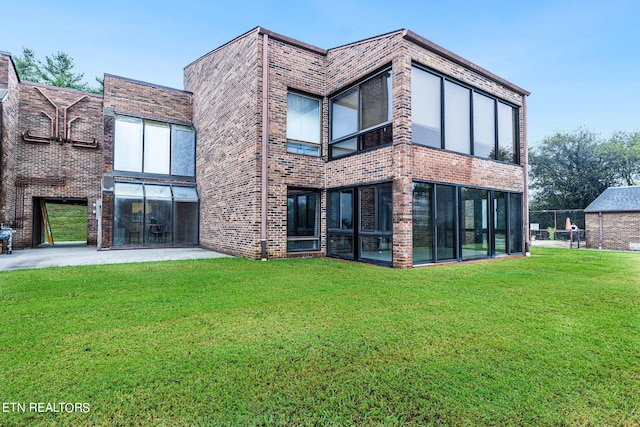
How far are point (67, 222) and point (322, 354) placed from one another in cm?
2299

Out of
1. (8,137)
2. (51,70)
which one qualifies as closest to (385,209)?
(8,137)

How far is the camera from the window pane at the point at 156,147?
40.6ft

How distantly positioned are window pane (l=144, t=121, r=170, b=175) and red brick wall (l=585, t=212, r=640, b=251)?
820 inches

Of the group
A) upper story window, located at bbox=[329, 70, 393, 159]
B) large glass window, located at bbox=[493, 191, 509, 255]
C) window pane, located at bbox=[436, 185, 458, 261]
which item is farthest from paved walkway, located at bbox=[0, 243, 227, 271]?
large glass window, located at bbox=[493, 191, 509, 255]

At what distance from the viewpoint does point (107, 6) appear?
14.9m

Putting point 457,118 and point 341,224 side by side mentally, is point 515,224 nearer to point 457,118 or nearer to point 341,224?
point 457,118

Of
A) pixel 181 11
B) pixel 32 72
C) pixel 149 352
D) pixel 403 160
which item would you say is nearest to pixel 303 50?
pixel 403 160

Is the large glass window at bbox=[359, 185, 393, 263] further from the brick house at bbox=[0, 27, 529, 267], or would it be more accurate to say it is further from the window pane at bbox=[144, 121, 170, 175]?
the window pane at bbox=[144, 121, 170, 175]

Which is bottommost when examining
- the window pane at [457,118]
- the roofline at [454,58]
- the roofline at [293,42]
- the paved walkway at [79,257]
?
the paved walkway at [79,257]

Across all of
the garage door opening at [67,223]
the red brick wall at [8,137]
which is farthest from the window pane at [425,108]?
the garage door opening at [67,223]

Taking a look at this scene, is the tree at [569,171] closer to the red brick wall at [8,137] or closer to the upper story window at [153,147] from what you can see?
the upper story window at [153,147]

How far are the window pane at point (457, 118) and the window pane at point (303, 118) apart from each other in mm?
3736

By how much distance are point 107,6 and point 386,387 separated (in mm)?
20349

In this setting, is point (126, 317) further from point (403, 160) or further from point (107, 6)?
point (107, 6)
